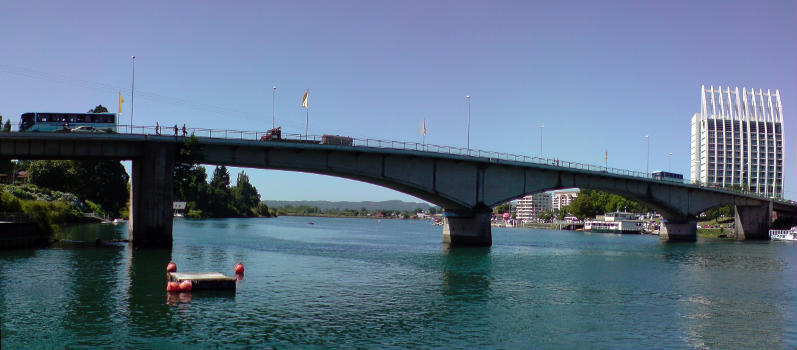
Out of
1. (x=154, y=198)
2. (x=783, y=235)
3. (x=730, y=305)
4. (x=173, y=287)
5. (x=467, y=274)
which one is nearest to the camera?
(x=173, y=287)

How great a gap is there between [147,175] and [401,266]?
28.0 m

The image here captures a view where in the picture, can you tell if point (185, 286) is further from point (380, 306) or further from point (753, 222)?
point (753, 222)

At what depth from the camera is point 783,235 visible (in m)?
146

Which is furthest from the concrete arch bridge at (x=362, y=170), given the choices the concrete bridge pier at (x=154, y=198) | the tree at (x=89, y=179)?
the tree at (x=89, y=179)

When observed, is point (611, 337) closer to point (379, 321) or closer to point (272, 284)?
point (379, 321)

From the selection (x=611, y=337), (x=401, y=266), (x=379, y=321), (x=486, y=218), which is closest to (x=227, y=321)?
(x=379, y=321)

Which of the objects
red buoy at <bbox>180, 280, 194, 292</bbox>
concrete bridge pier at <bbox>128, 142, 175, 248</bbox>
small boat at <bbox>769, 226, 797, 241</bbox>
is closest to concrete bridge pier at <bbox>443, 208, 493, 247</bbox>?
concrete bridge pier at <bbox>128, 142, 175, 248</bbox>

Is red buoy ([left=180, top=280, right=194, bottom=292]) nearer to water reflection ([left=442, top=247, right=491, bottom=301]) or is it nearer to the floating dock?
the floating dock

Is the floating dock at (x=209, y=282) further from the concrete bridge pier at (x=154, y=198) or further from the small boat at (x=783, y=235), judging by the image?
the small boat at (x=783, y=235)

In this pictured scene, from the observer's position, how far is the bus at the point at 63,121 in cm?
6881

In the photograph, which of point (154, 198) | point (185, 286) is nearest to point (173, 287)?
point (185, 286)

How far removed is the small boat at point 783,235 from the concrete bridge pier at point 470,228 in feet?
304

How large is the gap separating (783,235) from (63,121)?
15108 centimetres

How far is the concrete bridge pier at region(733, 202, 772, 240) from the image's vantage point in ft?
479
